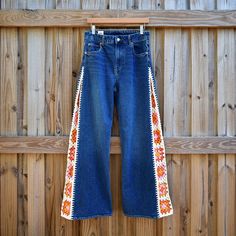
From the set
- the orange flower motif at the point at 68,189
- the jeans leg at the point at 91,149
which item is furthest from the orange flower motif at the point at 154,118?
the orange flower motif at the point at 68,189

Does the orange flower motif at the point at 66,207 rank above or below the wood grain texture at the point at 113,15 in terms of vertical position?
below

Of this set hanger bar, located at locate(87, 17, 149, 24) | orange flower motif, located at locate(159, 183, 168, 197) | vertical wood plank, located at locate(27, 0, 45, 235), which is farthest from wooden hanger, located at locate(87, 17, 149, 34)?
orange flower motif, located at locate(159, 183, 168, 197)

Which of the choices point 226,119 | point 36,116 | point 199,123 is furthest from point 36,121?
point 226,119

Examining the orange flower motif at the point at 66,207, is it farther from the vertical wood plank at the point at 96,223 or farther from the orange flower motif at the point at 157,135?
the orange flower motif at the point at 157,135

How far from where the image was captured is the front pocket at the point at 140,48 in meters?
1.90

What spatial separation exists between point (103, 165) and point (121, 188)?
216mm

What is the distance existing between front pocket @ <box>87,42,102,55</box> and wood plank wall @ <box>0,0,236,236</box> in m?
0.13

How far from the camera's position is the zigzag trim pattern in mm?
1872

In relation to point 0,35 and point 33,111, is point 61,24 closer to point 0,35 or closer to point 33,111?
point 0,35

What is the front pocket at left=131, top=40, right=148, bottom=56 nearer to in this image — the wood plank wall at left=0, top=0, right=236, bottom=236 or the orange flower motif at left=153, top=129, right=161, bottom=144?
the wood plank wall at left=0, top=0, right=236, bottom=236

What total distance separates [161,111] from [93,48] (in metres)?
Answer: 0.62

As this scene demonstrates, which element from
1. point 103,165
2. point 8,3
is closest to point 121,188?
point 103,165

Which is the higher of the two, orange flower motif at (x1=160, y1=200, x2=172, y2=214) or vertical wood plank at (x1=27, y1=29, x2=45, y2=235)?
vertical wood plank at (x1=27, y1=29, x2=45, y2=235)

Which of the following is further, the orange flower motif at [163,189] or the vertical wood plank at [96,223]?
the vertical wood plank at [96,223]
